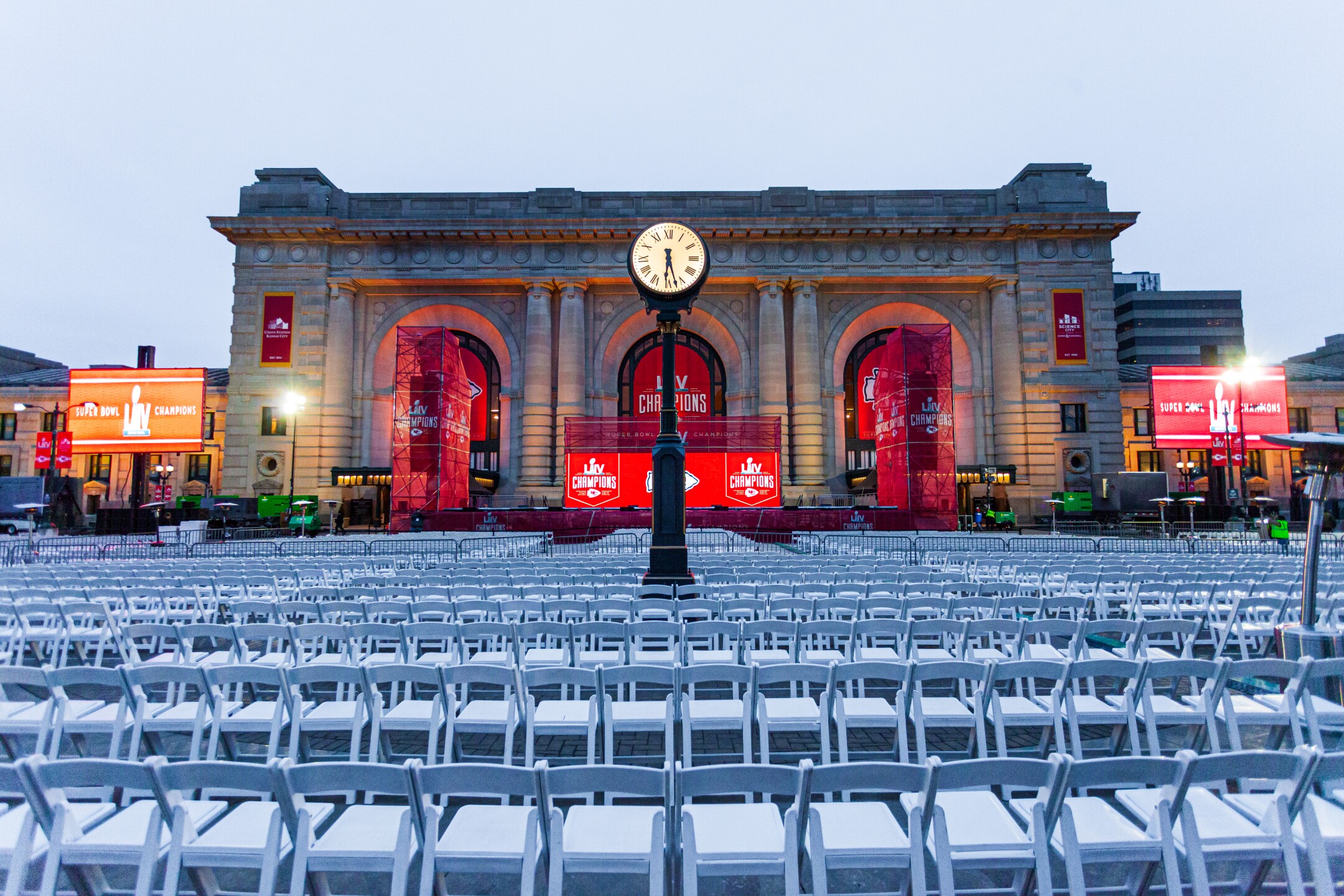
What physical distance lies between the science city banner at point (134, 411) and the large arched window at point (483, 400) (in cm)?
1566

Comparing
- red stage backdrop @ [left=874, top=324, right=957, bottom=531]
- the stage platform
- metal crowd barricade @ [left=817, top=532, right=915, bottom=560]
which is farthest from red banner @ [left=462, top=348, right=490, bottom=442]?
metal crowd barricade @ [left=817, top=532, right=915, bottom=560]

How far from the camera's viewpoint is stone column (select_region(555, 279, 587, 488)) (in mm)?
44719

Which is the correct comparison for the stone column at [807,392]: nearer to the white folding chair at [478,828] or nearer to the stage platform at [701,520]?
the stage platform at [701,520]

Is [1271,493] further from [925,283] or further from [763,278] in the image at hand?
[763,278]

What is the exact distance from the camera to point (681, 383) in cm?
4712

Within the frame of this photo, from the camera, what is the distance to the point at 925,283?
1842 inches

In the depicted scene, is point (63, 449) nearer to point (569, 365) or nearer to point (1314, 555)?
point (569, 365)

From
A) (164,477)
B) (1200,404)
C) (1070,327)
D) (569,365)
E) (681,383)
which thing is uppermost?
(1070,327)

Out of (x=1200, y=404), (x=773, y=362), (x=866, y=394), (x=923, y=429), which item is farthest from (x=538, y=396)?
(x=1200, y=404)

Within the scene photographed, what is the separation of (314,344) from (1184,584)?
4745 centimetres

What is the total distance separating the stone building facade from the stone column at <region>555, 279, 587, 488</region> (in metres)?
0.13

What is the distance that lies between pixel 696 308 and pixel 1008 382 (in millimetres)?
21498

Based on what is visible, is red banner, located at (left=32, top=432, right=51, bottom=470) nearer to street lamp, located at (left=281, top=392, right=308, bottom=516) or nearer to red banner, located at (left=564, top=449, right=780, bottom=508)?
street lamp, located at (left=281, top=392, right=308, bottom=516)

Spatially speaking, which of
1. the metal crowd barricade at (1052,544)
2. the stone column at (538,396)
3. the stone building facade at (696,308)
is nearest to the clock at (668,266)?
the metal crowd barricade at (1052,544)
